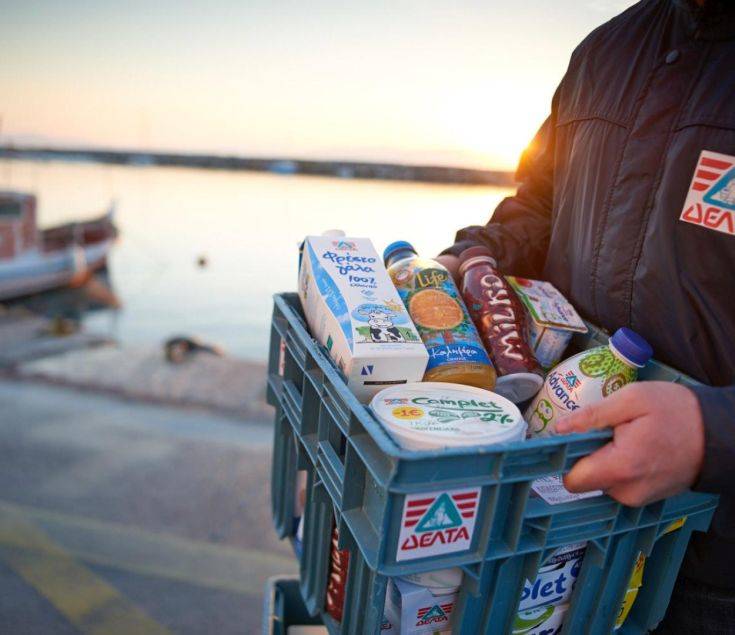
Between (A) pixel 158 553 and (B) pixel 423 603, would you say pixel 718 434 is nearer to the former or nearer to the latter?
(B) pixel 423 603

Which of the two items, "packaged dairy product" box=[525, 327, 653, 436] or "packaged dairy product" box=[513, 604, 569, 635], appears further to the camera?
"packaged dairy product" box=[525, 327, 653, 436]

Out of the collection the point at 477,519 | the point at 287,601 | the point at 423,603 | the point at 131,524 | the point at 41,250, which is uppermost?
the point at 477,519

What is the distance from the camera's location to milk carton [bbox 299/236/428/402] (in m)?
1.08

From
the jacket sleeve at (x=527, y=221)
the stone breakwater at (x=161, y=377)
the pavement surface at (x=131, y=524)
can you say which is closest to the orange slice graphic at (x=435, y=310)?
the jacket sleeve at (x=527, y=221)

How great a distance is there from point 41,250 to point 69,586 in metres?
17.9

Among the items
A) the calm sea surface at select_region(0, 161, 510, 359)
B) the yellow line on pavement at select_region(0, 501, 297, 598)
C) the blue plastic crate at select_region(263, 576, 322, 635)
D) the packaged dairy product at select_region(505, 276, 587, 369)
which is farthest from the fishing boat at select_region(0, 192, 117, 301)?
the packaged dairy product at select_region(505, 276, 587, 369)

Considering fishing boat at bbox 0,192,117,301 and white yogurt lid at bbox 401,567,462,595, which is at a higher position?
white yogurt lid at bbox 401,567,462,595

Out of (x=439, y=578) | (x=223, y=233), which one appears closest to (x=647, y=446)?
(x=439, y=578)

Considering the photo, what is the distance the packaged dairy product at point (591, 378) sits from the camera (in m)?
1.15

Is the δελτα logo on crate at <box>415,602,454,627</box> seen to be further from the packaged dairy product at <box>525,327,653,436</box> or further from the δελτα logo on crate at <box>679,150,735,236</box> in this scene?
the δελτα logo on crate at <box>679,150,735,236</box>

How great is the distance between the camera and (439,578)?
920mm

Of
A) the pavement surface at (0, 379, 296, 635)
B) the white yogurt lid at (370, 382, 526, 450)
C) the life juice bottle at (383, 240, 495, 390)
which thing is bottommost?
the pavement surface at (0, 379, 296, 635)

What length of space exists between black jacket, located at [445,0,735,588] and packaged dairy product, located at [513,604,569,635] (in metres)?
0.35

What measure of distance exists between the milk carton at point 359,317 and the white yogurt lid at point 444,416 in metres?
0.05
